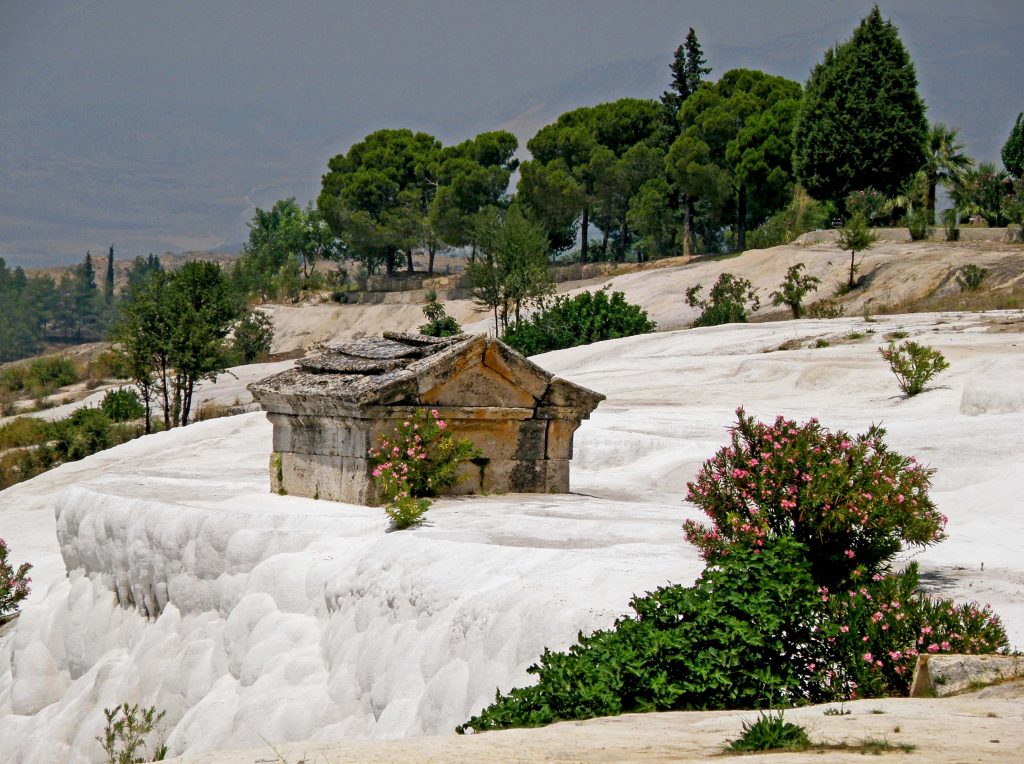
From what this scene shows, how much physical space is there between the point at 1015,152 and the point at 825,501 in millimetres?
64292

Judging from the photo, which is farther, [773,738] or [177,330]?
[177,330]

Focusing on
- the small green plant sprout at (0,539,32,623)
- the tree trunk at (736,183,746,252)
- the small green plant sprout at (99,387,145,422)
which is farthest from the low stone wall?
the small green plant sprout at (0,539,32,623)

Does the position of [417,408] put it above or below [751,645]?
above

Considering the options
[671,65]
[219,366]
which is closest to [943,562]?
[219,366]

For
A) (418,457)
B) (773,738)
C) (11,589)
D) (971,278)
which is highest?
(971,278)

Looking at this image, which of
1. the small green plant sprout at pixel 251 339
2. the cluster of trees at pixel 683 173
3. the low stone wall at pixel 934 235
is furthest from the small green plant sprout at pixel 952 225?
the small green plant sprout at pixel 251 339

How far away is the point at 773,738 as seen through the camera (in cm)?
458

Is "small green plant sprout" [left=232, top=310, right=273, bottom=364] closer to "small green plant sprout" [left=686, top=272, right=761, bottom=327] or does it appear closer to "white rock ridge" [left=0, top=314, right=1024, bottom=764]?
"small green plant sprout" [left=686, top=272, right=761, bottom=327]

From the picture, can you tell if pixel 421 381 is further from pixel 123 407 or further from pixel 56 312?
pixel 56 312

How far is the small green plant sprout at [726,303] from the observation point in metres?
37.6

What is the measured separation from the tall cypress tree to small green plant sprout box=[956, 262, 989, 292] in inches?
535

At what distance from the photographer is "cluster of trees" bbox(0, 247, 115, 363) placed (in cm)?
14450

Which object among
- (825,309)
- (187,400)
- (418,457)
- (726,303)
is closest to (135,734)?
(418,457)

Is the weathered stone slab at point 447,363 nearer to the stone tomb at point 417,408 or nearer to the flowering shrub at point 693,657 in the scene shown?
the stone tomb at point 417,408
